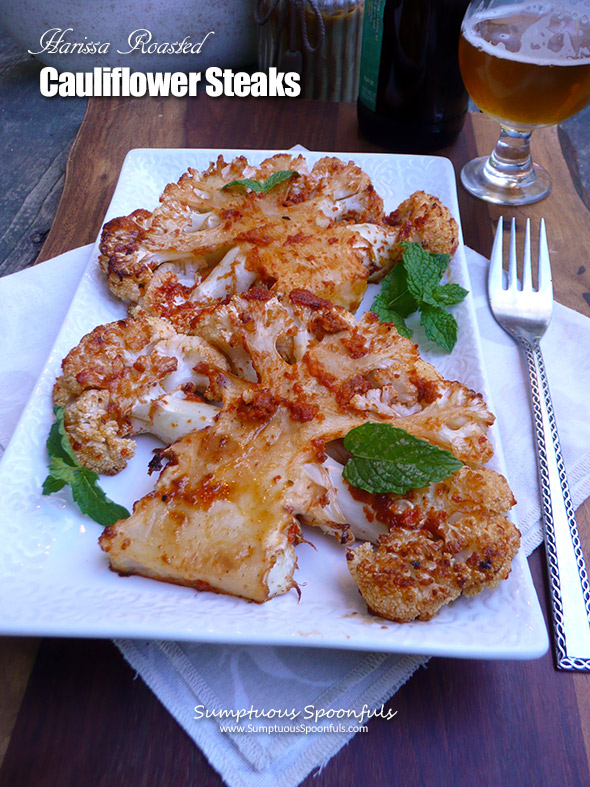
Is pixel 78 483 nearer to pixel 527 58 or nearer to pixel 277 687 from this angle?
pixel 277 687

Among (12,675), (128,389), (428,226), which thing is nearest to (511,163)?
(428,226)

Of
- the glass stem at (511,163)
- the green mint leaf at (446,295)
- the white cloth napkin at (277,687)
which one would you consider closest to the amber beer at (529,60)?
the glass stem at (511,163)

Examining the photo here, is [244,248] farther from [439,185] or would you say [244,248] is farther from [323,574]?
[323,574]

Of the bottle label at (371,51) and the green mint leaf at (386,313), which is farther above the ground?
the bottle label at (371,51)

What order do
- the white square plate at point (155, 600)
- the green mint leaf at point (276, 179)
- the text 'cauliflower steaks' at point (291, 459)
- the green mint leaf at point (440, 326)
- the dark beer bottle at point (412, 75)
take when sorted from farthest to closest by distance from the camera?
the dark beer bottle at point (412, 75) → the green mint leaf at point (276, 179) → the green mint leaf at point (440, 326) → the text 'cauliflower steaks' at point (291, 459) → the white square plate at point (155, 600)

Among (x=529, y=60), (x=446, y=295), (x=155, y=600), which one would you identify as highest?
(x=529, y=60)

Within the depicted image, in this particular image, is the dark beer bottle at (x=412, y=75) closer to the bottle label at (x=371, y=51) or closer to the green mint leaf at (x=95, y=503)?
the bottle label at (x=371, y=51)
